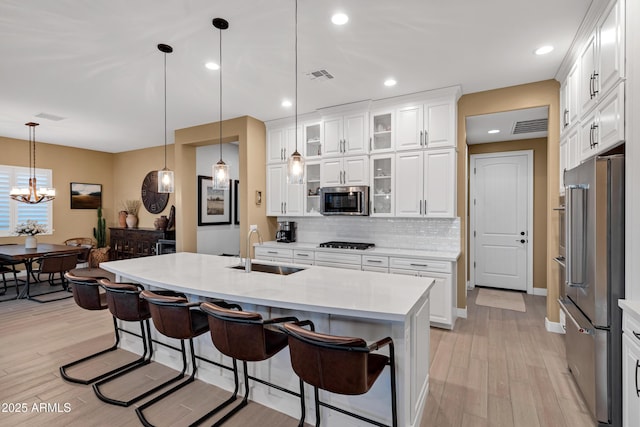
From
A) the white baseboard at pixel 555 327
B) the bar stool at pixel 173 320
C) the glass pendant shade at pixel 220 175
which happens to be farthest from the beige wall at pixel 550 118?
the bar stool at pixel 173 320

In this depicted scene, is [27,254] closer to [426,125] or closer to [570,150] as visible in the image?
[426,125]

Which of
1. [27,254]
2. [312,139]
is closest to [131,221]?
[27,254]

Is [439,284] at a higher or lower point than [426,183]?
lower

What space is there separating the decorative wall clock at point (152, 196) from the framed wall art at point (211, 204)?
121cm

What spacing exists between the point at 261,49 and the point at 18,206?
6837 mm

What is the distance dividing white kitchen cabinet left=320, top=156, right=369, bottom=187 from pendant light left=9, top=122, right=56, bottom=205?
500 cm

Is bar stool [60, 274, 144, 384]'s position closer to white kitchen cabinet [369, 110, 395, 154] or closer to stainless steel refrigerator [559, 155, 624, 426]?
white kitchen cabinet [369, 110, 395, 154]

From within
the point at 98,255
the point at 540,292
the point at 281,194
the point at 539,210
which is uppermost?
the point at 281,194

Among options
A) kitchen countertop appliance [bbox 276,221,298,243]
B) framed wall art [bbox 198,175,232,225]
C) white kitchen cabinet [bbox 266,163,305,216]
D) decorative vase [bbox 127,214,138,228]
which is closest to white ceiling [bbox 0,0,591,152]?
white kitchen cabinet [bbox 266,163,305,216]

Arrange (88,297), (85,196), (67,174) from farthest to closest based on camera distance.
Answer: (85,196), (67,174), (88,297)

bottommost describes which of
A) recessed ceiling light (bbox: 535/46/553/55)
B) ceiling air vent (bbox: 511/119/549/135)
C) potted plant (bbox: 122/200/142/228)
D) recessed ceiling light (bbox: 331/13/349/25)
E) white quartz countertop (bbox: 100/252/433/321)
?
white quartz countertop (bbox: 100/252/433/321)

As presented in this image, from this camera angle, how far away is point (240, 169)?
502 cm

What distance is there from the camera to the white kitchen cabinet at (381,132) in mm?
4313

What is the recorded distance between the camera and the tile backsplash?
169 inches
